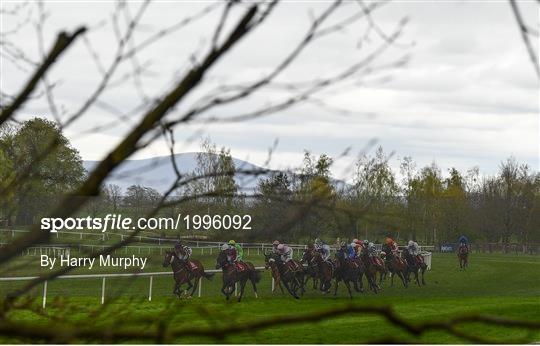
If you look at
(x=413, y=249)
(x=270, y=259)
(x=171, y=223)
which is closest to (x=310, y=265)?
(x=270, y=259)

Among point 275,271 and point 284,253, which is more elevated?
Answer: point 284,253

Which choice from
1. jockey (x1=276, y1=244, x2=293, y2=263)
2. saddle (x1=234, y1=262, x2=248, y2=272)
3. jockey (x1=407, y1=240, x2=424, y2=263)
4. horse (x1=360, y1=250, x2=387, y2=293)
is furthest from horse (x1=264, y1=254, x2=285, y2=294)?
jockey (x1=407, y1=240, x2=424, y2=263)

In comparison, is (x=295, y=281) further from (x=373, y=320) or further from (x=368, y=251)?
(x=373, y=320)

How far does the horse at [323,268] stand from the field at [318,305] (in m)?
0.42

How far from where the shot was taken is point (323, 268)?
21.8m

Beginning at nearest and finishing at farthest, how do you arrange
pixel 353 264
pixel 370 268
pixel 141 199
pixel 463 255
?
pixel 141 199, pixel 353 264, pixel 370 268, pixel 463 255

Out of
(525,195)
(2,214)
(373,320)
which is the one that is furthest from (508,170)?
(2,214)

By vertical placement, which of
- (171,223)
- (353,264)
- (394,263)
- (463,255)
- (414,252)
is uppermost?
(463,255)

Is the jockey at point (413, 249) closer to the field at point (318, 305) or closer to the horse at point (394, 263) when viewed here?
the horse at point (394, 263)

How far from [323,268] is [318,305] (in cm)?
333

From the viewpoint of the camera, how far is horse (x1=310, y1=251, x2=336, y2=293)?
2161 centimetres

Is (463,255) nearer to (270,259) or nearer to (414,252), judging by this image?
(414,252)

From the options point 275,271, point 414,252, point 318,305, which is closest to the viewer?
point 318,305

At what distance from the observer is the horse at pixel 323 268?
70.9ft
